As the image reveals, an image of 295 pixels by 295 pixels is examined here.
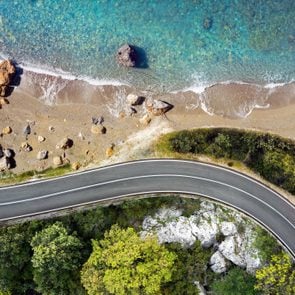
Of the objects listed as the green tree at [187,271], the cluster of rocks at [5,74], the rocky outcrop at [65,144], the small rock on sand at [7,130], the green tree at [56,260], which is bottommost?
the green tree at [187,271]

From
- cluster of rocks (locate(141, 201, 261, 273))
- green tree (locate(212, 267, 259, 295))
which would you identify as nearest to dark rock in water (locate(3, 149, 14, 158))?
cluster of rocks (locate(141, 201, 261, 273))

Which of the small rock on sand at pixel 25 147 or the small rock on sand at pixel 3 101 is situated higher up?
the small rock on sand at pixel 3 101

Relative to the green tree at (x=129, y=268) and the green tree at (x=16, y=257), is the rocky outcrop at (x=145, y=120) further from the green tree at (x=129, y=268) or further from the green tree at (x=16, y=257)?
the green tree at (x=16, y=257)

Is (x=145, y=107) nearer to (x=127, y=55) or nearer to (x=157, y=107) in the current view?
(x=157, y=107)

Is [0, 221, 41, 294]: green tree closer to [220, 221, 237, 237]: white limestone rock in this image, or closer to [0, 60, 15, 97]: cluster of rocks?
[0, 60, 15, 97]: cluster of rocks

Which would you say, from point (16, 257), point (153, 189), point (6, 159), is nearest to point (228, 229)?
point (153, 189)

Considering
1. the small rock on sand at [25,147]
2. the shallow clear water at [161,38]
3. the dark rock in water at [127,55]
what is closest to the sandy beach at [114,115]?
the small rock on sand at [25,147]
